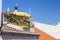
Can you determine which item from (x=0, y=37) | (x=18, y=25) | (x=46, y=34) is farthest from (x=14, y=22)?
(x=46, y=34)

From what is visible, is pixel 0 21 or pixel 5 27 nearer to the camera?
pixel 0 21

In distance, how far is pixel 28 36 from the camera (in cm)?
1944

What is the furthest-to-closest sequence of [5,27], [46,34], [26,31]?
[46,34]
[26,31]
[5,27]

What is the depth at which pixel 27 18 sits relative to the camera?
20.9 m

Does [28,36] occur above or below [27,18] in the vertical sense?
below

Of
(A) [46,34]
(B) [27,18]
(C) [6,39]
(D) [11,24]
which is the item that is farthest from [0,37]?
(A) [46,34]

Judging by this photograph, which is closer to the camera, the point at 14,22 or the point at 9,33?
the point at 9,33

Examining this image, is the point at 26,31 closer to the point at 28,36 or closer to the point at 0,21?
the point at 28,36

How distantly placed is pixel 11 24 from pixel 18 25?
85 centimetres

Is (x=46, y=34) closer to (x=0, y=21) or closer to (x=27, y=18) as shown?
(x=27, y=18)

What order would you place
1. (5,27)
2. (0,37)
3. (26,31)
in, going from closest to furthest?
(0,37), (5,27), (26,31)

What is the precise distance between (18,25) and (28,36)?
159 centimetres

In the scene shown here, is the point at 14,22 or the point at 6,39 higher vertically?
the point at 14,22

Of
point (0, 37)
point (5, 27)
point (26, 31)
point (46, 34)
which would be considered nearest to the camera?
point (0, 37)
